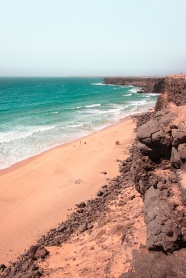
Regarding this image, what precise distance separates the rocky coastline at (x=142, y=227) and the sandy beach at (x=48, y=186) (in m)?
1.25

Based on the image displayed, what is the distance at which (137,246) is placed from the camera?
29.0 ft

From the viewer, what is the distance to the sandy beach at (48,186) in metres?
13.5

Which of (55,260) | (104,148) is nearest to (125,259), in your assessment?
(55,260)

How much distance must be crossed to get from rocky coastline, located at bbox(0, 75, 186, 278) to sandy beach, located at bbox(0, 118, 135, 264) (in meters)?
1.25

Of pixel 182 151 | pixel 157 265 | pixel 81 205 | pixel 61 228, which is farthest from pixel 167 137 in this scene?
pixel 81 205

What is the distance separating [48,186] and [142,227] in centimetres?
1014

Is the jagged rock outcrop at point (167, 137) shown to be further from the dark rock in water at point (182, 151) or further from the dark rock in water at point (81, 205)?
the dark rock in water at point (81, 205)

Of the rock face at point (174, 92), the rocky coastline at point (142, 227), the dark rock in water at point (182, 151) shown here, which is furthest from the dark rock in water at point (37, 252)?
the rock face at point (174, 92)

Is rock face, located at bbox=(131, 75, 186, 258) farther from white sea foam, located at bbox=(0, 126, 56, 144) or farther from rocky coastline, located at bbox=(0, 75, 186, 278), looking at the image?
white sea foam, located at bbox=(0, 126, 56, 144)

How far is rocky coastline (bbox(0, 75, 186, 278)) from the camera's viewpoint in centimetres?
796

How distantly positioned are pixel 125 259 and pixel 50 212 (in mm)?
7400

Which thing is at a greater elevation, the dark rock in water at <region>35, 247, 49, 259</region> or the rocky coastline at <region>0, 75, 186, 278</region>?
the rocky coastline at <region>0, 75, 186, 278</region>

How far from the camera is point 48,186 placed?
1850 cm

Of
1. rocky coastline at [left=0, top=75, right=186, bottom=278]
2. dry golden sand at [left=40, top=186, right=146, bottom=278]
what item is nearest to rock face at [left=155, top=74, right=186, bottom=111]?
rocky coastline at [left=0, top=75, right=186, bottom=278]
